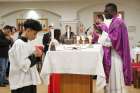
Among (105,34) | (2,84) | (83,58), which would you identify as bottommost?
(2,84)

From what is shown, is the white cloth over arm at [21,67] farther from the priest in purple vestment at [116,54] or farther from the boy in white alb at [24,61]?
the priest in purple vestment at [116,54]

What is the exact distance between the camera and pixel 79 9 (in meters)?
13.3

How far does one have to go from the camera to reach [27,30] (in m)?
3.13

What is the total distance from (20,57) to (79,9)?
1039 centimetres

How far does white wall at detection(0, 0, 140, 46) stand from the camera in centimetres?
1285

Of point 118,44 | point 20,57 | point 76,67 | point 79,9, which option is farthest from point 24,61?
point 79,9

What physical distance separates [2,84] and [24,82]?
4551 millimetres

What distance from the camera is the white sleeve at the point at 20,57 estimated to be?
305cm

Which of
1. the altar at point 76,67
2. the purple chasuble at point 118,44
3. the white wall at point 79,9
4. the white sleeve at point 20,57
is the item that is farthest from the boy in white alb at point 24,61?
the white wall at point 79,9

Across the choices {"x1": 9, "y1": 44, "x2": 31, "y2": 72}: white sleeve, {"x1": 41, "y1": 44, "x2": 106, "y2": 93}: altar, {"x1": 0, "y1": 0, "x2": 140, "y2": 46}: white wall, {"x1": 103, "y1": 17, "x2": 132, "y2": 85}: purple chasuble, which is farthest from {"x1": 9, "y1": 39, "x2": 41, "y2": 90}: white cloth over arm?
{"x1": 0, "y1": 0, "x2": 140, "y2": 46}: white wall

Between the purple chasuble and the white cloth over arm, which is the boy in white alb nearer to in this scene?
the white cloth over arm

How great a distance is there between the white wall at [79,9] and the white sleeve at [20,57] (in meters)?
10.1

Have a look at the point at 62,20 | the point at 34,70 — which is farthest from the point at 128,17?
the point at 34,70

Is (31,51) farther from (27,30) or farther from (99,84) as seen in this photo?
(99,84)
